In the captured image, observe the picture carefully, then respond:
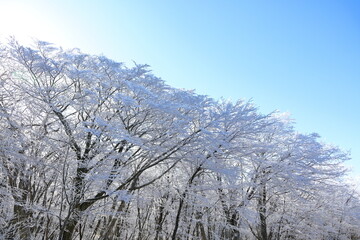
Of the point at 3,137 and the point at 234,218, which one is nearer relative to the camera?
the point at 3,137

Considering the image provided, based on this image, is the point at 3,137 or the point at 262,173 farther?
the point at 262,173

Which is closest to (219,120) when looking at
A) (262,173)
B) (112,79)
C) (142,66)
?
(142,66)

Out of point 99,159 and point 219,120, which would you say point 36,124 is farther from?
point 219,120

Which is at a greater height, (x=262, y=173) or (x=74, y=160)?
(x=262, y=173)

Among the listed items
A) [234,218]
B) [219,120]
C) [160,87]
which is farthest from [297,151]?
[160,87]

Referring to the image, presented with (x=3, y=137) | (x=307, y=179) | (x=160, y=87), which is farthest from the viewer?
(x=307, y=179)

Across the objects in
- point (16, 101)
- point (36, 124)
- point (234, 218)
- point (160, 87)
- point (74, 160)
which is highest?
point (160, 87)

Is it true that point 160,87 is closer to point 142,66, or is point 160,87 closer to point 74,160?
point 142,66

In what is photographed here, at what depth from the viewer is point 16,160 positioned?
6.55 m

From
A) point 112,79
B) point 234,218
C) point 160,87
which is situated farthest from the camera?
point 234,218

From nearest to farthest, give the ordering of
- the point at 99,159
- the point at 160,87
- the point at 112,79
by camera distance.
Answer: the point at 99,159 < the point at 112,79 < the point at 160,87

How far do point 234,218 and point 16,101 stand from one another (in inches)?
394

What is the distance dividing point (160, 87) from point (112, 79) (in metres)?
1.58

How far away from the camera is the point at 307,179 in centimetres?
1058
